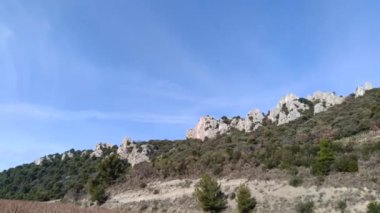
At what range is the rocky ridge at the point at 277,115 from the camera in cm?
8539

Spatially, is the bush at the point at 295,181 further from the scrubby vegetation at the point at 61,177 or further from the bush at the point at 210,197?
the scrubby vegetation at the point at 61,177

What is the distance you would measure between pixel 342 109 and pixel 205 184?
42.4 m

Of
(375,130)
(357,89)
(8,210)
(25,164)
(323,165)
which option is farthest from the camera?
(25,164)

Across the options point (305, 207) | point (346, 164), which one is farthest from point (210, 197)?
point (346, 164)

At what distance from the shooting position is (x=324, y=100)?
9119cm

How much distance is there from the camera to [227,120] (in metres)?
101

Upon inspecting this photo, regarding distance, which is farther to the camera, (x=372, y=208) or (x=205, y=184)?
(x=205, y=184)

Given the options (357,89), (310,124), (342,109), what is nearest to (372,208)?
(310,124)

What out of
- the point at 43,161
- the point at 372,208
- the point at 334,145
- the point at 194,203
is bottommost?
the point at 372,208

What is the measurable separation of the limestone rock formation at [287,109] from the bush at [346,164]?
4350 centimetres

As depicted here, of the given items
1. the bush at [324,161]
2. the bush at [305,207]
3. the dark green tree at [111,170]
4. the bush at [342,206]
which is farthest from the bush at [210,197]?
the dark green tree at [111,170]

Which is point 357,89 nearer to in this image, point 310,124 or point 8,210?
point 310,124

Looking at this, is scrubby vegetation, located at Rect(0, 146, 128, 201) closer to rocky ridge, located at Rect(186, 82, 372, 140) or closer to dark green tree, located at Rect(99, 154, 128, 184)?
dark green tree, located at Rect(99, 154, 128, 184)

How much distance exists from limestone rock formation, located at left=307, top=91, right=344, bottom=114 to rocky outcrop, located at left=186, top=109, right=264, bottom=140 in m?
11.3
